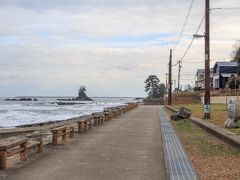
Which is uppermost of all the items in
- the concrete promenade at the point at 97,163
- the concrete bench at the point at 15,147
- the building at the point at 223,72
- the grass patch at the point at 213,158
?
the building at the point at 223,72

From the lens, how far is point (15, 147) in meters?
13.1

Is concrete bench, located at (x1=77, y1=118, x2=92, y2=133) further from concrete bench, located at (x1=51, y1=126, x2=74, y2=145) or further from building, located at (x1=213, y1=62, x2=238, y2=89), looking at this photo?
building, located at (x1=213, y1=62, x2=238, y2=89)

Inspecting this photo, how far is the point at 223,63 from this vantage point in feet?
372

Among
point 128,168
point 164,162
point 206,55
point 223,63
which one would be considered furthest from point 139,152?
point 223,63

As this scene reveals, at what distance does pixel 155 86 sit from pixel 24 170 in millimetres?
173418

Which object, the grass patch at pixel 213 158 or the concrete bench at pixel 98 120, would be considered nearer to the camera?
the grass patch at pixel 213 158

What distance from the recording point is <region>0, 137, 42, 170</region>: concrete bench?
11.0 metres

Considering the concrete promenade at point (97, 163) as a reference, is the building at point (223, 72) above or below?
above

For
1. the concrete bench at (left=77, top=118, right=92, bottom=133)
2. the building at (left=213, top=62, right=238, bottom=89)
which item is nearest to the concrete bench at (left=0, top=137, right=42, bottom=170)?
the concrete bench at (left=77, top=118, right=92, bottom=133)

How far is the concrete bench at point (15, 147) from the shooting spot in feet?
36.2

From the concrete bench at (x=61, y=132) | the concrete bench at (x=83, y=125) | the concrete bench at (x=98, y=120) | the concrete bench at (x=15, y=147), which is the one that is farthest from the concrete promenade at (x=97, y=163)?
the concrete bench at (x=98, y=120)

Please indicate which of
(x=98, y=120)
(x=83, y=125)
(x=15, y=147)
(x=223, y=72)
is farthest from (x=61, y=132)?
(x=223, y=72)

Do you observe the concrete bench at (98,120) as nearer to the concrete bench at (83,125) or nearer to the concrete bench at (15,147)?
the concrete bench at (83,125)

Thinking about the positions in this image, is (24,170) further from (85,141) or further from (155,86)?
(155,86)
